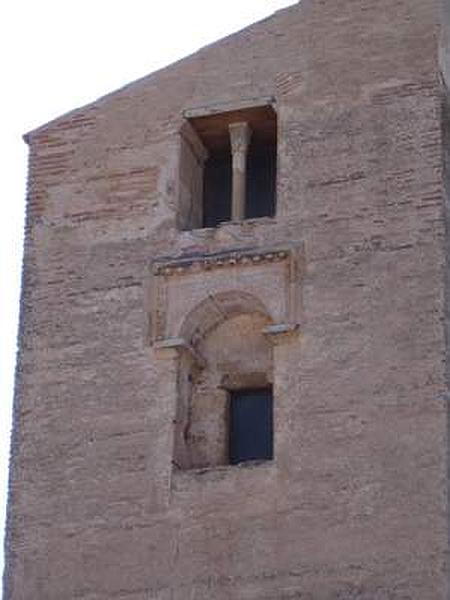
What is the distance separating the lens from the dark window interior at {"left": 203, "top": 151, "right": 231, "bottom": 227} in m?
22.7

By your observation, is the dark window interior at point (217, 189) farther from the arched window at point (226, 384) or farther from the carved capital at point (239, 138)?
the arched window at point (226, 384)

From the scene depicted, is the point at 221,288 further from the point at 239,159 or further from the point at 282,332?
the point at 239,159

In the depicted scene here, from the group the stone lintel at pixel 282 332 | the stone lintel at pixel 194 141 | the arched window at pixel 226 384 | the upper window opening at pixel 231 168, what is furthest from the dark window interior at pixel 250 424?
the stone lintel at pixel 194 141

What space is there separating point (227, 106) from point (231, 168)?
0.55 meters

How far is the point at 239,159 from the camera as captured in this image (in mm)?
22453

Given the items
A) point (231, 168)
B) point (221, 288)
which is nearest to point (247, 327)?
point (221, 288)

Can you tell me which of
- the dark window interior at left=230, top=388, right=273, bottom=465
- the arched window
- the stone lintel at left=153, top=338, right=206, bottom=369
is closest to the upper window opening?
the arched window

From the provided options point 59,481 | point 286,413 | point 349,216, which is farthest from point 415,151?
point 59,481

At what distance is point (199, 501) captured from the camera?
2095 cm

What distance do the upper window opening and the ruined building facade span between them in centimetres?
2

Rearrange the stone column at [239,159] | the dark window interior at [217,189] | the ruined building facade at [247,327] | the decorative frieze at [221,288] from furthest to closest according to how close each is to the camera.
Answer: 1. the dark window interior at [217,189]
2. the stone column at [239,159]
3. the decorative frieze at [221,288]
4. the ruined building facade at [247,327]

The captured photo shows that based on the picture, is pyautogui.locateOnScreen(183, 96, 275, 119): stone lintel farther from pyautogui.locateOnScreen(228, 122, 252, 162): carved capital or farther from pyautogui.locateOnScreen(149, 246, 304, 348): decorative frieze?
pyautogui.locateOnScreen(149, 246, 304, 348): decorative frieze

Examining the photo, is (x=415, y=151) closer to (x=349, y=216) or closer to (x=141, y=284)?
(x=349, y=216)

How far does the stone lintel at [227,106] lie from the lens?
73.4ft
